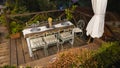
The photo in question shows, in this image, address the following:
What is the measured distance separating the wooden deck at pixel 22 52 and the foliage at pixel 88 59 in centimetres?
228

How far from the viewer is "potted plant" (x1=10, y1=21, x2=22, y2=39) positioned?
6.55m

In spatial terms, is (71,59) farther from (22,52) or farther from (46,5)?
(46,5)

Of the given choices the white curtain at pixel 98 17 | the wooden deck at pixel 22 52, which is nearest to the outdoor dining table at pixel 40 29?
the wooden deck at pixel 22 52

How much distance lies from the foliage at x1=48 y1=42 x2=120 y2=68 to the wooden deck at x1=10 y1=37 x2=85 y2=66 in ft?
7.48

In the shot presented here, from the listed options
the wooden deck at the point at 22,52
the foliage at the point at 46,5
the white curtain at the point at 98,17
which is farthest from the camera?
the foliage at the point at 46,5

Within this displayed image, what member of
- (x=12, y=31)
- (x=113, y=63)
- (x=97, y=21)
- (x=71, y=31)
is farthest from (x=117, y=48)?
(x=12, y=31)

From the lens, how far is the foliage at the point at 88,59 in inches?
124

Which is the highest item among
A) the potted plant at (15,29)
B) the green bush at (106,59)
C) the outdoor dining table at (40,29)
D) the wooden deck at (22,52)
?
the green bush at (106,59)

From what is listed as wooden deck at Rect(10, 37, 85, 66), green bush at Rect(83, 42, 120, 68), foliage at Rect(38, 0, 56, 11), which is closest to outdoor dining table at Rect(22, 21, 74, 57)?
wooden deck at Rect(10, 37, 85, 66)

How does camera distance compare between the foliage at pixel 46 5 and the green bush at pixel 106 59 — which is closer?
the green bush at pixel 106 59

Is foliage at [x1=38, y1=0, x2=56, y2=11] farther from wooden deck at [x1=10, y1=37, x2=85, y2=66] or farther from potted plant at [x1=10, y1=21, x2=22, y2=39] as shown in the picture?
A: wooden deck at [x1=10, y1=37, x2=85, y2=66]

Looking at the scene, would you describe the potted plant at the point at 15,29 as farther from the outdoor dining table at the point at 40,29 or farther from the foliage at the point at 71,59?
the foliage at the point at 71,59

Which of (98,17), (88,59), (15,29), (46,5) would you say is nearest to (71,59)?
(88,59)

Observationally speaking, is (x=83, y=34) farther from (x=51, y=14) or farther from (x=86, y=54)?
(x=86, y=54)
